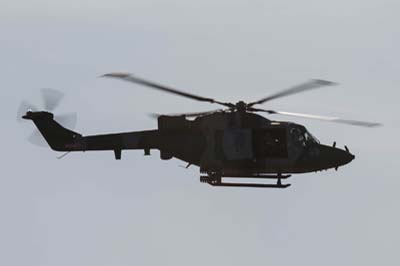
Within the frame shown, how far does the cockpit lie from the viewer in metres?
38.6

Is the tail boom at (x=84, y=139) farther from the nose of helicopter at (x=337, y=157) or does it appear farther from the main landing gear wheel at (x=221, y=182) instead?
the nose of helicopter at (x=337, y=157)

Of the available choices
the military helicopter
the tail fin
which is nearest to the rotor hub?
the military helicopter

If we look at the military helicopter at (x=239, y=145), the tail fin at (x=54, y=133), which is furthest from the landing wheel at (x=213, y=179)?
the tail fin at (x=54, y=133)

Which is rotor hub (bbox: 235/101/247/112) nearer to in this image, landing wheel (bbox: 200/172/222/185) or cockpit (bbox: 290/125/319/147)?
cockpit (bbox: 290/125/319/147)

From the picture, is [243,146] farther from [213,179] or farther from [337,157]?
[337,157]

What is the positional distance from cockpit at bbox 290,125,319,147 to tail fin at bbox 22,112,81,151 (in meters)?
9.99

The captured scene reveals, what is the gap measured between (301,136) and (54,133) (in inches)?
458

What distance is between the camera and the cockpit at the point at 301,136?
3856 cm

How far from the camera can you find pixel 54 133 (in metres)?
41.7

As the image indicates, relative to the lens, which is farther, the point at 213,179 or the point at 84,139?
the point at 84,139

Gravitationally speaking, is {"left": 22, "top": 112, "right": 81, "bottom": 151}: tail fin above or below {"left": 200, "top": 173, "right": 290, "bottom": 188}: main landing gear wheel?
above

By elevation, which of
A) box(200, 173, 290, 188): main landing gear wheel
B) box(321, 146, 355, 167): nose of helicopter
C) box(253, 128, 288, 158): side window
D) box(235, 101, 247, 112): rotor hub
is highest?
box(235, 101, 247, 112): rotor hub

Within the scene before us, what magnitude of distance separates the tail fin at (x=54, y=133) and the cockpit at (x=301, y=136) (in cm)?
999

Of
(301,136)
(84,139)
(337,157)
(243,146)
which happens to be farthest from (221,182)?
(84,139)
